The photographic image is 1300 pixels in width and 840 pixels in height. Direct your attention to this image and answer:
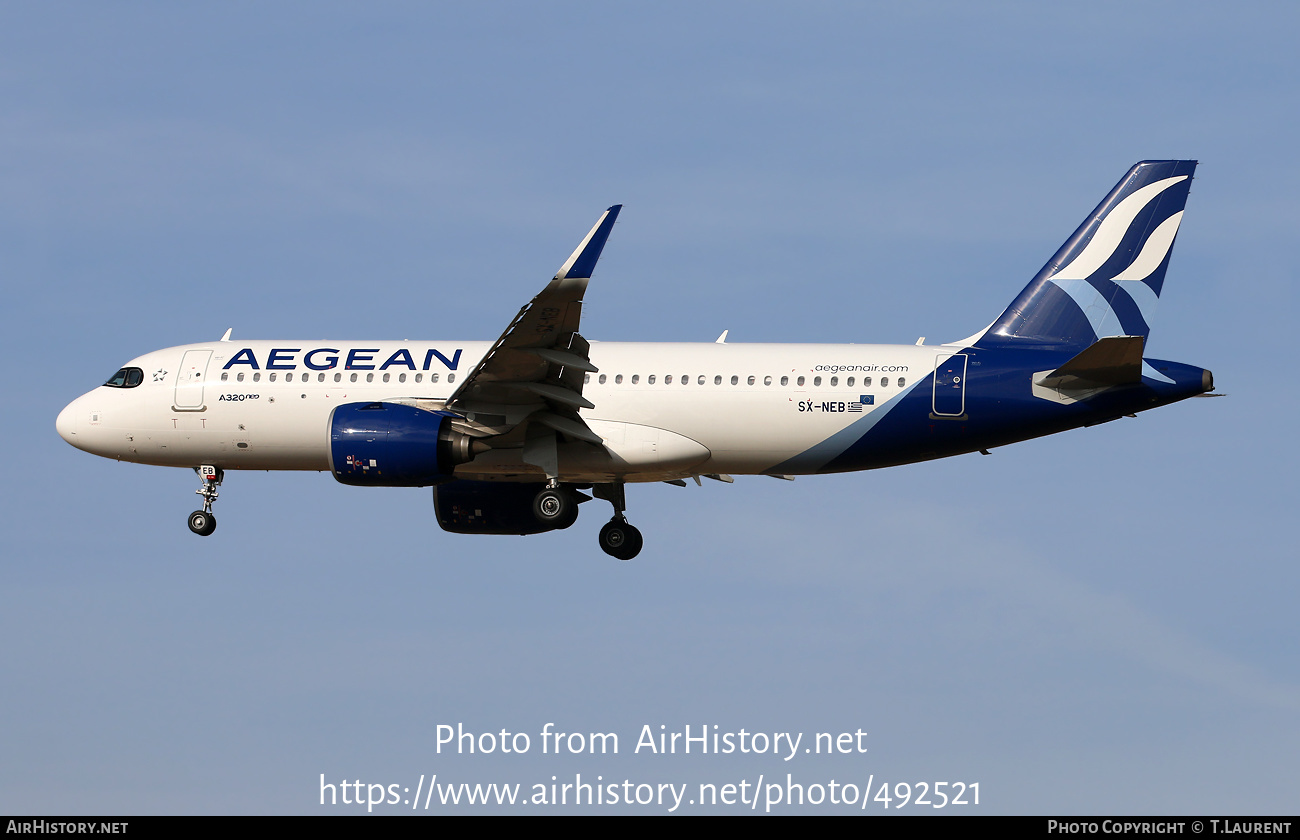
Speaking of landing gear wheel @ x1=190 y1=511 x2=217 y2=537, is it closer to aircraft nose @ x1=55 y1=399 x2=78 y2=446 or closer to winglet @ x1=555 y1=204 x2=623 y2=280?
aircraft nose @ x1=55 y1=399 x2=78 y2=446

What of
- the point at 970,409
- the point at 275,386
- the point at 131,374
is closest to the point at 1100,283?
the point at 970,409

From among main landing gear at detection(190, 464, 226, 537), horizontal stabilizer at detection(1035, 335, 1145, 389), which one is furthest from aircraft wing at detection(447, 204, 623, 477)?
horizontal stabilizer at detection(1035, 335, 1145, 389)

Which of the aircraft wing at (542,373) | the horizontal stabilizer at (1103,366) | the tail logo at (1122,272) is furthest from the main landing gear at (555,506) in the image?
the tail logo at (1122,272)

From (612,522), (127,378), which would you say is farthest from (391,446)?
(127,378)

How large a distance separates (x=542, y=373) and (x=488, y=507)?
757 cm

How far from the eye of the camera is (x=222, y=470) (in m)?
40.8

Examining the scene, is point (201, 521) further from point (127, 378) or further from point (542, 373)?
point (542, 373)

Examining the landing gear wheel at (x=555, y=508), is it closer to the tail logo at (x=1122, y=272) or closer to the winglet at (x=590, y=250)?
the winglet at (x=590, y=250)

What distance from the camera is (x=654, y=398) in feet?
124

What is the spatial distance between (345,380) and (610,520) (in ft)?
26.2

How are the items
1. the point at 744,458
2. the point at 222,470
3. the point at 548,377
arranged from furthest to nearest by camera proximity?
the point at 222,470 → the point at 744,458 → the point at 548,377

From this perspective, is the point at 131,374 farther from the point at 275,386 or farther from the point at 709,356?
the point at 709,356

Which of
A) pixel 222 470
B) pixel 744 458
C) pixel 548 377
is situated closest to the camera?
pixel 548 377

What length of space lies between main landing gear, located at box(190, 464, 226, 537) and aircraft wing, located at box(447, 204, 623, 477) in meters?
8.15
